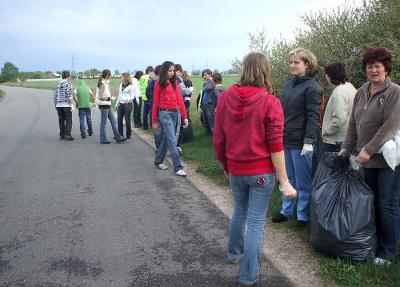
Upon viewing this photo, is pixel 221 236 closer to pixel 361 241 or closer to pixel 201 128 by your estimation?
pixel 361 241

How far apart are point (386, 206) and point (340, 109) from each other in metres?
1.24

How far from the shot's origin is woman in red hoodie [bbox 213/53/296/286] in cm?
315

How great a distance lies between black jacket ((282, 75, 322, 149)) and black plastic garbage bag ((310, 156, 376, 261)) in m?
0.68

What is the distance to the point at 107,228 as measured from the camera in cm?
475

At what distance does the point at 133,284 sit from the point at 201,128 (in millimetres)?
8495

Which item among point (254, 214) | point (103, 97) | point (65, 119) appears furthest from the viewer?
point (65, 119)

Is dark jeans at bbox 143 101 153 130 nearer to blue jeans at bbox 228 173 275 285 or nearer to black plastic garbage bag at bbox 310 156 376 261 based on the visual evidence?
black plastic garbage bag at bbox 310 156 376 261

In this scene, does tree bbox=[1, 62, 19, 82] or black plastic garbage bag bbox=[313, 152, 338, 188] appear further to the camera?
tree bbox=[1, 62, 19, 82]

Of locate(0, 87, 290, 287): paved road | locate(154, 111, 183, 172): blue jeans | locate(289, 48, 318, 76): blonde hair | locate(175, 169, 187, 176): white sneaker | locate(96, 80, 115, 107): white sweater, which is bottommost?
locate(0, 87, 290, 287): paved road

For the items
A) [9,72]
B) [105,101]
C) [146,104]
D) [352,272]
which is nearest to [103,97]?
[105,101]

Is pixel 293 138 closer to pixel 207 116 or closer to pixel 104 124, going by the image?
pixel 207 116

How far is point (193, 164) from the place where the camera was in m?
8.16

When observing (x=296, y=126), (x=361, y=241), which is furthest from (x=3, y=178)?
(x=361, y=241)

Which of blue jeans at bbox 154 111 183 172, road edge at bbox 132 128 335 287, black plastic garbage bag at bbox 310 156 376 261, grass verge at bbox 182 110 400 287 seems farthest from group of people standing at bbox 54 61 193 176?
black plastic garbage bag at bbox 310 156 376 261
